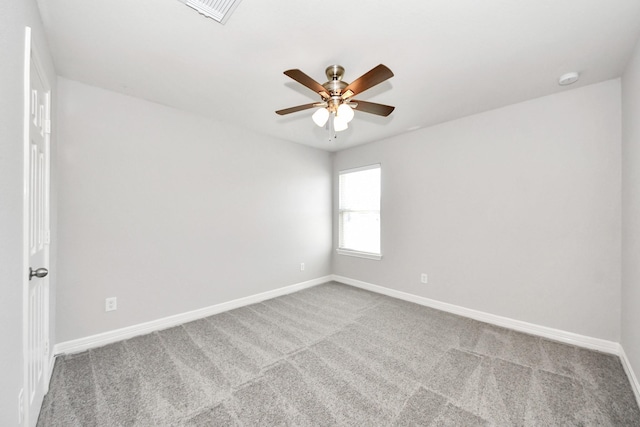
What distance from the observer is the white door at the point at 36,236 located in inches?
51.2

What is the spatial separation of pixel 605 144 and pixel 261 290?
4165 mm

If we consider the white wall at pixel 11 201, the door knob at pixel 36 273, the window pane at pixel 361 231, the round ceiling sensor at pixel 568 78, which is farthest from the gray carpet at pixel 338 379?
the round ceiling sensor at pixel 568 78

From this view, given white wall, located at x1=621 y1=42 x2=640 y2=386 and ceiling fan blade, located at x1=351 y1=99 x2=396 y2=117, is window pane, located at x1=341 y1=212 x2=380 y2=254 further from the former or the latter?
white wall, located at x1=621 y1=42 x2=640 y2=386

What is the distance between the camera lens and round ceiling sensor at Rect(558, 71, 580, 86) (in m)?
2.19

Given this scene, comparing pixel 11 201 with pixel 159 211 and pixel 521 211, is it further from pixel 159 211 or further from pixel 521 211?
pixel 521 211

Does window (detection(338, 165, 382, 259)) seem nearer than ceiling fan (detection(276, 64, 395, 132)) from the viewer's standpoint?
No

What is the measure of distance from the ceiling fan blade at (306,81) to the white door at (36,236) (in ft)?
4.47

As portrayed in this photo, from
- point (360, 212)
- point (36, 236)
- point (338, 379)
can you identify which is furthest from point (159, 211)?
point (360, 212)

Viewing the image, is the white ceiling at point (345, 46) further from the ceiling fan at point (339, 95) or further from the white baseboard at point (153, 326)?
the white baseboard at point (153, 326)

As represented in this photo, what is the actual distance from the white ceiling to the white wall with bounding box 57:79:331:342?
15.8 inches

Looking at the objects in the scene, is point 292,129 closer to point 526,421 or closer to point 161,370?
point 161,370

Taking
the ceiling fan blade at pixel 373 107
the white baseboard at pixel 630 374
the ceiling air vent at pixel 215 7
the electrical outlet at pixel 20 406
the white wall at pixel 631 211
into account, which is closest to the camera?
the electrical outlet at pixel 20 406

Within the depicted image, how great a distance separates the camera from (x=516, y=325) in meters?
Result: 2.79

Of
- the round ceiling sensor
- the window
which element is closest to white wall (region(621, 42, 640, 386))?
the round ceiling sensor
